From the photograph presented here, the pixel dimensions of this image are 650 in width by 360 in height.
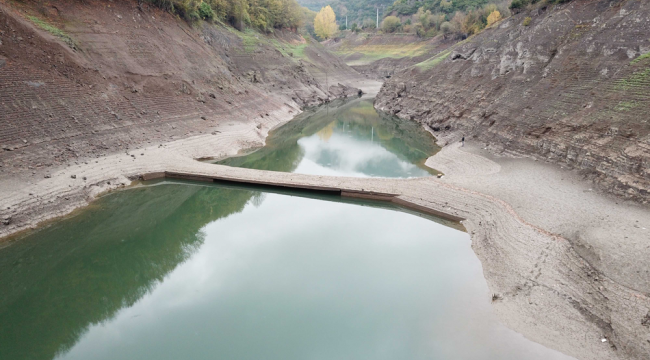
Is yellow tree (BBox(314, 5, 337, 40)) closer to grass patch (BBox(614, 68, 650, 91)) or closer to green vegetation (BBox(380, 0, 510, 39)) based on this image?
green vegetation (BBox(380, 0, 510, 39))

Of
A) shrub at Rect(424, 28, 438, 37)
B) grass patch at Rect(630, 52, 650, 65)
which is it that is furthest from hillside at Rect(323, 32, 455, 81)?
grass patch at Rect(630, 52, 650, 65)

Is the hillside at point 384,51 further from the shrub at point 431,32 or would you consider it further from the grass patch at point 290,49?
the grass patch at point 290,49

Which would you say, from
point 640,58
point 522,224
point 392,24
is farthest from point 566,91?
point 392,24

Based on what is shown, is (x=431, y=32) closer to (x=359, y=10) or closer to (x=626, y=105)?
(x=626, y=105)

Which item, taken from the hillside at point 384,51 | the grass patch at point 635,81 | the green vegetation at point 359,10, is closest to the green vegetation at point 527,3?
the grass patch at point 635,81

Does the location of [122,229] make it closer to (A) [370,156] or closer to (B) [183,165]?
(B) [183,165]
